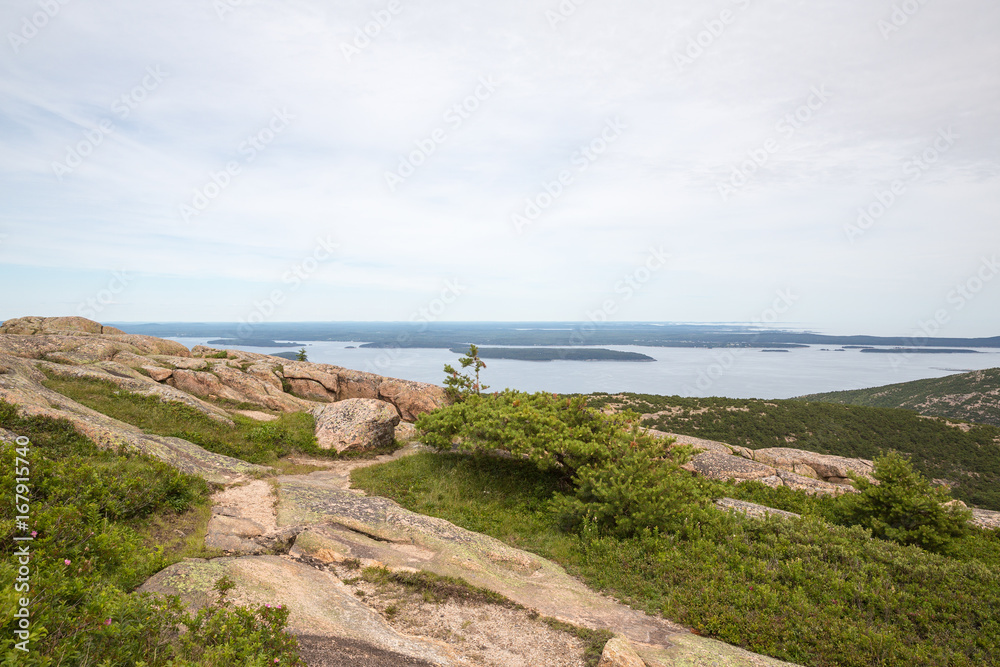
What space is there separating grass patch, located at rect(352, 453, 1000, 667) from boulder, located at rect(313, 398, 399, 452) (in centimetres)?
473

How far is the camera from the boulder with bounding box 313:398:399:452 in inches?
760

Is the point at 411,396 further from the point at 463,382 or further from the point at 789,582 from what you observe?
the point at 789,582

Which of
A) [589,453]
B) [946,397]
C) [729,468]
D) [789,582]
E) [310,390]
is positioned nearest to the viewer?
[789,582]

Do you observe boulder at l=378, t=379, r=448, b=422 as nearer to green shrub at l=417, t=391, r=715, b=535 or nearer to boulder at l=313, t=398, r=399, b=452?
boulder at l=313, t=398, r=399, b=452

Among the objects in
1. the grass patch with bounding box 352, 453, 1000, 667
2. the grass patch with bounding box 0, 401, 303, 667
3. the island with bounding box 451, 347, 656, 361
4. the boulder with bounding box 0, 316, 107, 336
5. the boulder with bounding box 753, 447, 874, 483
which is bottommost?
the island with bounding box 451, 347, 656, 361

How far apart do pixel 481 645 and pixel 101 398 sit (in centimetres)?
1983

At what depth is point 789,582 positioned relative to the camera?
1015 centimetres

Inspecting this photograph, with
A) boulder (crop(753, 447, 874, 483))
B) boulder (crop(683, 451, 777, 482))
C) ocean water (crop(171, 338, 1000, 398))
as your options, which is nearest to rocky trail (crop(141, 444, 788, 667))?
boulder (crop(683, 451, 777, 482))

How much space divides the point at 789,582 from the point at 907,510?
9.32 m

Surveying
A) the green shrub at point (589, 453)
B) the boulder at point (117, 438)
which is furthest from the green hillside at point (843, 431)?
the boulder at point (117, 438)

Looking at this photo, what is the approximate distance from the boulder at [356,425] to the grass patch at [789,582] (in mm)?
4725

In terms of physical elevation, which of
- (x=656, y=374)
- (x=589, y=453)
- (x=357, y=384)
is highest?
(x=589, y=453)

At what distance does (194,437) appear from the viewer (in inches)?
650

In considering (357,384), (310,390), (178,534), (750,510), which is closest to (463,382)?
(357,384)
